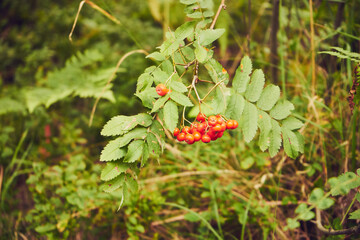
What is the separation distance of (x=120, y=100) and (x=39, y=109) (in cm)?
81

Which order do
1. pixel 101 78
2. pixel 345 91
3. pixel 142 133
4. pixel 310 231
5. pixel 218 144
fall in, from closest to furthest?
1. pixel 142 133
2. pixel 310 231
3. pixel 345 91
4. pixel 218 144
5. pixel 101 78

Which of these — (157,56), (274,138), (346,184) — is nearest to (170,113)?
(157,56)

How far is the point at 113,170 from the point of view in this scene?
→ 1.04m

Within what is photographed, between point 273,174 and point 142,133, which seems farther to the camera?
point 273,174

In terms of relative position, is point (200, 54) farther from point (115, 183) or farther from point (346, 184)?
point (346, 184)

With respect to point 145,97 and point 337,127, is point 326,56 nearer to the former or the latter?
point 337,127

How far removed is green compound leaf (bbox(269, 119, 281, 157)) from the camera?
118cm

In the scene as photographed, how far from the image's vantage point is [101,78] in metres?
2.48

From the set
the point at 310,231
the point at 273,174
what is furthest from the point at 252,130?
the point at 310,231

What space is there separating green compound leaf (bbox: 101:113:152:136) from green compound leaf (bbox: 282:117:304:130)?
0.65m

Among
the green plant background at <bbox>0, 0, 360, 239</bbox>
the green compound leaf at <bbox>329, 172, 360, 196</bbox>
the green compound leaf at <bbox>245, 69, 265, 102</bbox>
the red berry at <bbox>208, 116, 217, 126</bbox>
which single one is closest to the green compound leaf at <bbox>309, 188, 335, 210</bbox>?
the green plant background at <bbox>0, 0, 360, 239</bbox>

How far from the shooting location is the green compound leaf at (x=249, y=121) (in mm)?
1137

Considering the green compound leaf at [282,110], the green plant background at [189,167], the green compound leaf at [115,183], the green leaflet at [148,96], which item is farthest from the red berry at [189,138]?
the green plant background at [189,167]

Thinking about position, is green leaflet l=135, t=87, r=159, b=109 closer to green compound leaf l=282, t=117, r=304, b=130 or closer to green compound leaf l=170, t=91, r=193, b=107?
green compound leaf l=170, t=91, r=193, b=107
